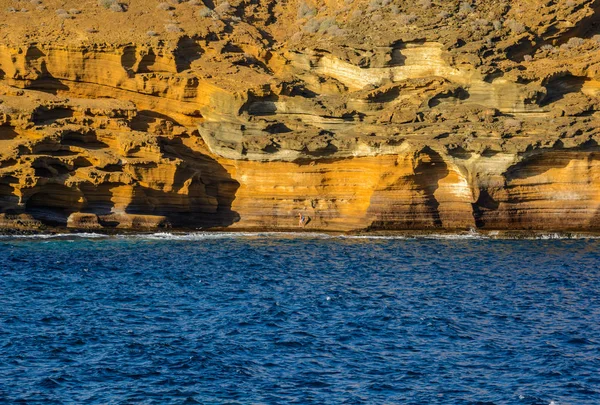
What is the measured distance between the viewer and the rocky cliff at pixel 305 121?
166ft

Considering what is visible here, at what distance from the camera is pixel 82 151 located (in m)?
50.4

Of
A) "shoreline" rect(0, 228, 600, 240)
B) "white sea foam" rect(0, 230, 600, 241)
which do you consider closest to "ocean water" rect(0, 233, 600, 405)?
"shoreline" rect(0, 228, 600, 240)

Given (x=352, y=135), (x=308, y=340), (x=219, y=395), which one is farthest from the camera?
(x=352, y=135)

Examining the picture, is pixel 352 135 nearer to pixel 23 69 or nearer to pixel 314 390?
pixel 23 69

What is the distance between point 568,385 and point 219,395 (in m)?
8.69

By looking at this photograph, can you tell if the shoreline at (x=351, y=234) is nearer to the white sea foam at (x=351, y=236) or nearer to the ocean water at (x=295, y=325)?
the white sea foam at (x=351, y=236)

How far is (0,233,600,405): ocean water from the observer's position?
22.6 m

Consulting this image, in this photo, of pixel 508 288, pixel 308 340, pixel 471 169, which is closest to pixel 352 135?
pixel 471 169

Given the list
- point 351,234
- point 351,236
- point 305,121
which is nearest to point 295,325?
point 351,236

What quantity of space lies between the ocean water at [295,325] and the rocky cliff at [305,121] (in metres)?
6.41

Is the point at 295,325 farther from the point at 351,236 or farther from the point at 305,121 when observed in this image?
the point at 305,121

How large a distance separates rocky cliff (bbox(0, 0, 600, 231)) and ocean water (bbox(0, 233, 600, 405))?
6405mm

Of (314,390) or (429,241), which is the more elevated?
(429,241)

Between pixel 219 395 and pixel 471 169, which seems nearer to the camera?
pixel 219 395
